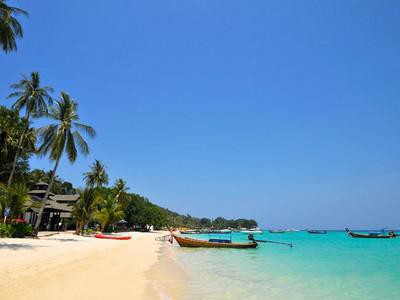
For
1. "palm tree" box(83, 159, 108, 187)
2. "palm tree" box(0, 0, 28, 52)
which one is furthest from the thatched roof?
"palm tree" box(0, 0, 28, 52)

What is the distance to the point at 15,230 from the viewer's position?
1833cm

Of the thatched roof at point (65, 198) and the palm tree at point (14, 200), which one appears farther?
the thatched roof at point (65, 198)

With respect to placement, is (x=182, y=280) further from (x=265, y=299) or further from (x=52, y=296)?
(x=52, y=296)

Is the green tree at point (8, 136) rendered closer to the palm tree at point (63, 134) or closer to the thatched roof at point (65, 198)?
the palm tree at point (63, 134)

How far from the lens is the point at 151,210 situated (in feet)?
198

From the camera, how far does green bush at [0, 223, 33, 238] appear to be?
17.7 metres

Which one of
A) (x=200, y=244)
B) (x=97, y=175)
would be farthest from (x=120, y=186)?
(x=200, y=244)

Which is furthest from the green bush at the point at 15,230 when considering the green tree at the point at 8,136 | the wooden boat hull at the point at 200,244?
the wooden boat hull at the point at 200,244

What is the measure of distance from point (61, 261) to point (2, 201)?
10929mm

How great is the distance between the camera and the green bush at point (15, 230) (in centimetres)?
1766

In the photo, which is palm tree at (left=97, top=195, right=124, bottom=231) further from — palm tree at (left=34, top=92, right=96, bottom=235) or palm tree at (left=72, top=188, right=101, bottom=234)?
palm tree at (left=34, top=92, right=96, bottom=235)

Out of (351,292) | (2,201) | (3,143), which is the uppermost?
(3,143)

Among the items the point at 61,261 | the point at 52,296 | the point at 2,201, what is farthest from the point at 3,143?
the point at 52,296

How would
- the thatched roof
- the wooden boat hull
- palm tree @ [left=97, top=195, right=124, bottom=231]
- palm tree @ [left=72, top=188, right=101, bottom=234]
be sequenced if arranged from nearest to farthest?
the wooden boat hull → palm tree @ [left=72, top=188, right=101, bottom=234] → palm tree @ [left=97, top=195, right=124, bottom=231] → the thatched roof
